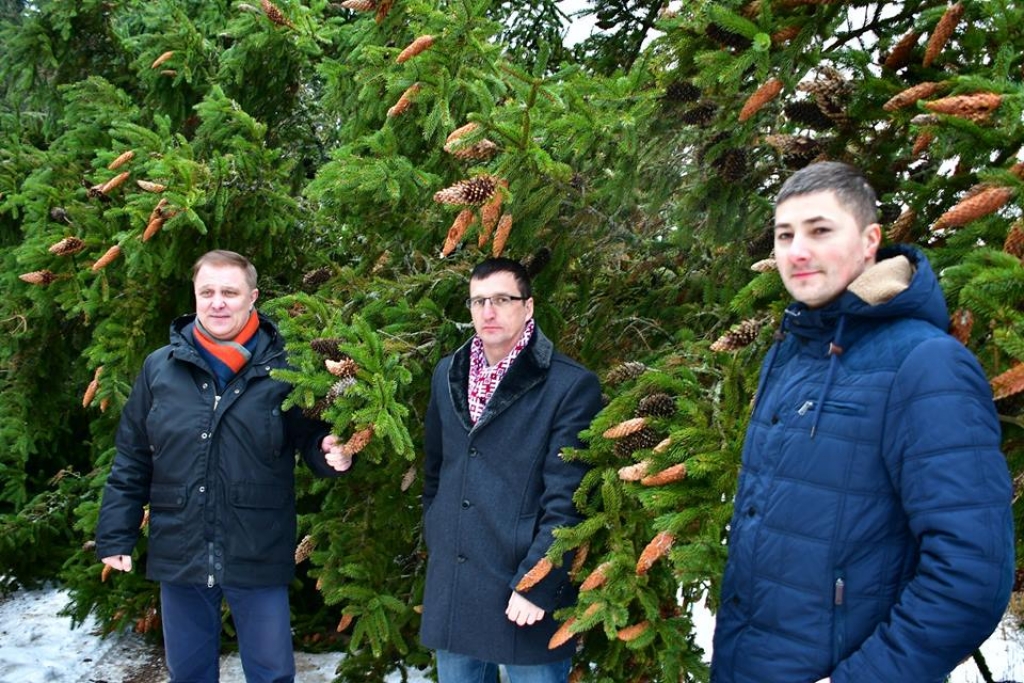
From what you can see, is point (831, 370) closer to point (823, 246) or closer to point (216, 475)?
point (823, 246)

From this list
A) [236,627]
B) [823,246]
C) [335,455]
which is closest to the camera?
[823,246]

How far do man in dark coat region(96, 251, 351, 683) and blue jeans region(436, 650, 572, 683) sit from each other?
0.88 metres

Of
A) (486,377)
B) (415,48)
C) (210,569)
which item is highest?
(415,48)

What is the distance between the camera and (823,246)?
192cm

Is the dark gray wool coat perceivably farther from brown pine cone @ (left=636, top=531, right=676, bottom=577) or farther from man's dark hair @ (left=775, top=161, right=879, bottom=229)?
man's dark hair @ (left=775, top=161, right=879, bottom=229)

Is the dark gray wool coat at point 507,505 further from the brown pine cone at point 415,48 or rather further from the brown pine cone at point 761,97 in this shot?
the brown pine cone at point 415,48

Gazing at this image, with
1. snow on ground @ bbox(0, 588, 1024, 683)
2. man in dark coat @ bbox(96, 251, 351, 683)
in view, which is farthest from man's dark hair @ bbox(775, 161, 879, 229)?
snow on ground @ bbox(0, 588, 1024, 683)

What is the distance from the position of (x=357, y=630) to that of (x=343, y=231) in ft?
7.25

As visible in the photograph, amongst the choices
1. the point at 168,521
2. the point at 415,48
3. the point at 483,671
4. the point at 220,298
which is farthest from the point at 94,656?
the point at 415,48

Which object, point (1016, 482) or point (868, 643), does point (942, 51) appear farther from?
point (868, 643)

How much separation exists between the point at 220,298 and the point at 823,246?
2457 millimetres

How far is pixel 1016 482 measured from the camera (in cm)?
217

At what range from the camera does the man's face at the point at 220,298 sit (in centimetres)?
346

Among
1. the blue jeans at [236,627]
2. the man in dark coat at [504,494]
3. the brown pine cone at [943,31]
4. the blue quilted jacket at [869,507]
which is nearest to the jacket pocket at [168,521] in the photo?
the blue jeans at [236,627]
